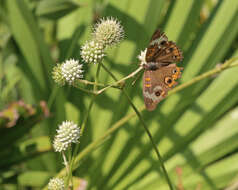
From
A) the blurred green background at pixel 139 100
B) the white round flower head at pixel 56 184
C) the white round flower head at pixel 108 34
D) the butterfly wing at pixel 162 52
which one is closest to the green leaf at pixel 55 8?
the blurred green background at pixel 139 100

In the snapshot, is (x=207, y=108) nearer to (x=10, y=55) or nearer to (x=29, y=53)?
(x=29, y=53)

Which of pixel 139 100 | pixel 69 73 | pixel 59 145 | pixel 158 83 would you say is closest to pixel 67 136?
pixel 59 145

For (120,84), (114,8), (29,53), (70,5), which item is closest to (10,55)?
(29,53)

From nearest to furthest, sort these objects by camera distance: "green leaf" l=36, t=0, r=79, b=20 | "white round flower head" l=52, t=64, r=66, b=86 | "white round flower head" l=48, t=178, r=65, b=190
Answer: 1. "white round flower head" l=48, t=178, r=65, b=190
2. "white round flower head" l=52, t=64, r=66, b=86
3. "green leaf" l=36, t=0, r=79, b=20

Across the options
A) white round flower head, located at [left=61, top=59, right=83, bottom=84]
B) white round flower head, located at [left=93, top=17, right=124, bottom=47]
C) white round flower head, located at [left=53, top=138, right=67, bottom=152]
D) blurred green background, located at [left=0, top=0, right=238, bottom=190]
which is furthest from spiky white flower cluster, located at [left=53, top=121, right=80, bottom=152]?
blurred green background, located at [left=0, top=0, right=238, bottom=190]

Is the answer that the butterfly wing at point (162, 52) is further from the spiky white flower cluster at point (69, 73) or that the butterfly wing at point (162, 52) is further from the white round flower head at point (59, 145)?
the white round flower head at point (59, 145)

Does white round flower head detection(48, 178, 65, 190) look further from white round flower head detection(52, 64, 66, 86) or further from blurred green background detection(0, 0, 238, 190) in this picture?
blurred green background detection(0, 0, 238, 190)

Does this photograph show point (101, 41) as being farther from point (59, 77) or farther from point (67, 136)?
point (67, 136)
